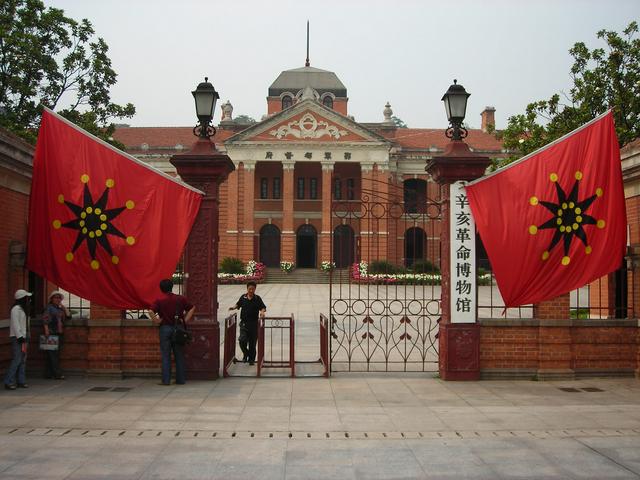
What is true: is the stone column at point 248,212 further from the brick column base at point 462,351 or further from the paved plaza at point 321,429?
the brick column base at point 462,351

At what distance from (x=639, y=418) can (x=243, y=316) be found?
6200 millimetres

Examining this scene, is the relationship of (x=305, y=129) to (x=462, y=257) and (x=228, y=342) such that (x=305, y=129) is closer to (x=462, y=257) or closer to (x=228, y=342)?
(x=228, y=342)

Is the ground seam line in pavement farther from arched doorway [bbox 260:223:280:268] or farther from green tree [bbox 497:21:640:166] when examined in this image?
arched doorway [bbox 260:223:280:268]

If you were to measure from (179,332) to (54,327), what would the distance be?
75.2 inches

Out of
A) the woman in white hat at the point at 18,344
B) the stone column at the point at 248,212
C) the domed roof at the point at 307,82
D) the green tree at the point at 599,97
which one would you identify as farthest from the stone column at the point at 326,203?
the woman in white hat at the point at 18,344

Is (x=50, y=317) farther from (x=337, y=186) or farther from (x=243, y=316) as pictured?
(x=337, y=186)

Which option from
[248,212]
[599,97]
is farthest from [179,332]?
[248,212]

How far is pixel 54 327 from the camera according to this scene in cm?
947

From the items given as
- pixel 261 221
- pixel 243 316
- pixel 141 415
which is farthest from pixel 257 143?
pixel 141 415

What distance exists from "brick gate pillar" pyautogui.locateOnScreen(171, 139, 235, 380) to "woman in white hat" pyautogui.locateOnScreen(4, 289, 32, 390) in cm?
216

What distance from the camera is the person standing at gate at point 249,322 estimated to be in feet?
36.6

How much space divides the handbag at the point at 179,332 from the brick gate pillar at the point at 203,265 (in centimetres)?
34

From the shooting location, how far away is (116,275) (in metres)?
9.01

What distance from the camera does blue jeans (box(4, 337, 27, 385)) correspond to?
8.75 metres
